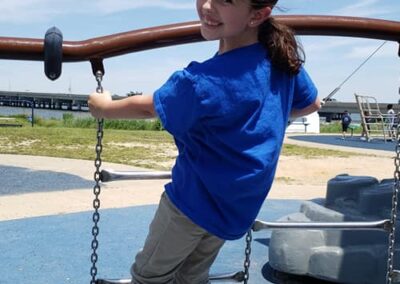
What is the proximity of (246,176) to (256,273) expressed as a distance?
11.2 ft

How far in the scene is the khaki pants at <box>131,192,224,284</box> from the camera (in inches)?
67.4

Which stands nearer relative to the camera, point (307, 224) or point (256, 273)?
point (307, 224)

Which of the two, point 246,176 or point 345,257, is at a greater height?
point 246,176

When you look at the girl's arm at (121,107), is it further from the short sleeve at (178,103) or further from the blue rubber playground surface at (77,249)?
the blue rubber playground surface at (77,249)

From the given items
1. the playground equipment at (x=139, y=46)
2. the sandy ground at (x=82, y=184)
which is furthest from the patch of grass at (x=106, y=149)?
the playground equipment at (x=139, y=46)

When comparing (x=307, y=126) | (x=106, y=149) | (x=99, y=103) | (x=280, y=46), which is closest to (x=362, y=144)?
(x=106, y=149)

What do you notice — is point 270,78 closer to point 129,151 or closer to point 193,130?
point 193,130

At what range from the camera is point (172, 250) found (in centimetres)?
173

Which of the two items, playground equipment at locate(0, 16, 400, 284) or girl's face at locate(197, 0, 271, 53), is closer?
girl's face at locate(197, 0, 271, 53)

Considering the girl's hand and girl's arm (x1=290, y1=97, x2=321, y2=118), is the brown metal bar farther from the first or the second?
girl's arm (x1=290, y1=97, x2=321, y2=118)

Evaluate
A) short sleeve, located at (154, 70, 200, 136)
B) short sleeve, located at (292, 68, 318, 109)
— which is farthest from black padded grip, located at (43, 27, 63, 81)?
short sleeve, located at (292, 68, 318, 109)

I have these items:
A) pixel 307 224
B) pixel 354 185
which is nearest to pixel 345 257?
pixel 354 185

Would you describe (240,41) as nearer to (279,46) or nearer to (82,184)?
(279,46)

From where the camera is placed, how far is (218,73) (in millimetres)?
1577
